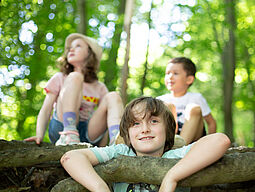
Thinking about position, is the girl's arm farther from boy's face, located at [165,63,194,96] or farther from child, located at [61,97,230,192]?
boy's face, located at [165,63,194,96]

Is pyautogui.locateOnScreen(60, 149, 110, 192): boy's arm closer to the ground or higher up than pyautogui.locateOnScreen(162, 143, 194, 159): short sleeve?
closer to the ground

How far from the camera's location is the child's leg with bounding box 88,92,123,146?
2.91 metres

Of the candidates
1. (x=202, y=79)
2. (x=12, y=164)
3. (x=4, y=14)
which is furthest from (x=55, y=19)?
(x=202, y=79)

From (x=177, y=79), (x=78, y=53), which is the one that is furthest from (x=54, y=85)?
(x=177, y=79)

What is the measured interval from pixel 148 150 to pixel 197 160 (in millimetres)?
421

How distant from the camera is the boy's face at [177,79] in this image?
12.9 feet

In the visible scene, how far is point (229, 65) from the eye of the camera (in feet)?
29.9

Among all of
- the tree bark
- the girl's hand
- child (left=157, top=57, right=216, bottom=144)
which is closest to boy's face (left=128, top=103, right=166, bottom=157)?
the tree bark

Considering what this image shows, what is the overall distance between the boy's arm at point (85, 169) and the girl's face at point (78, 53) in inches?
84.8

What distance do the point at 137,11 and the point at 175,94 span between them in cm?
432

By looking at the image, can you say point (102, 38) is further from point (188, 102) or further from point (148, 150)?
point (148, 150)

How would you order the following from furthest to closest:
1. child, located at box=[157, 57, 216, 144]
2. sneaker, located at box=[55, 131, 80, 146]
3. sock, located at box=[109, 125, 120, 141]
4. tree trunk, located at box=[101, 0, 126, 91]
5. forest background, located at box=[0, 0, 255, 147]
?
tree trunk, located at box=[101, 0, 126, 91] < forest background, located at box=[0, 0, 255, 147] < child, located at box=[157, 57, 216, 144] < sock, located at box=[109, 125, 120, 141] < sneaker, located at box=[55, 131, 80, 146]

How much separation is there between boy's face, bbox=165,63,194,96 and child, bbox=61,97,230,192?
6.10 ft

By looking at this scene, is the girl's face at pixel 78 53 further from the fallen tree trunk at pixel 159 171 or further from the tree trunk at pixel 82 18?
the tree trunk at pixel 82 18
